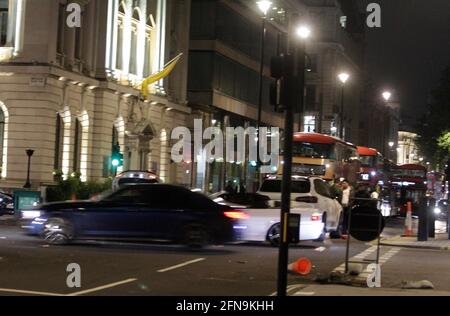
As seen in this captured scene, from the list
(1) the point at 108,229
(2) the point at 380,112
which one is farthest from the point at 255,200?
A: (2) the point at 380,112

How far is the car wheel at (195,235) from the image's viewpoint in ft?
61.9

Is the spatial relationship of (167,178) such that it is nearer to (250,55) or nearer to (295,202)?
(250,55)

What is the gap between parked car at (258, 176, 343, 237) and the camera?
75.6 feet

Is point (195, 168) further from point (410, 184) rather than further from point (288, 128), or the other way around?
point (288, 128)

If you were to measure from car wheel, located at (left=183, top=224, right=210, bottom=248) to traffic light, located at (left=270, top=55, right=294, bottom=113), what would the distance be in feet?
27.0

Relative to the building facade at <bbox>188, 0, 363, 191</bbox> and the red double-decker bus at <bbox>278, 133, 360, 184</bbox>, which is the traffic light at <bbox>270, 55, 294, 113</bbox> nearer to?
the red double-decker bus at <bbox>278, 133, 360, 184</bbox>

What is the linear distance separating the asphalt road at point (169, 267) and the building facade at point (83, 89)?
17921 millimetres

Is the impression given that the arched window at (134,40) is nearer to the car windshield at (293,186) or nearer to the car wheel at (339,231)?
the car wheel at (339,231)

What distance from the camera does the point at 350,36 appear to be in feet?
374

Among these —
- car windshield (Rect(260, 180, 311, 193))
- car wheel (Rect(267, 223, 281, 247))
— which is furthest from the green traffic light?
car wheel (Rect(267, 223, 281, 247))

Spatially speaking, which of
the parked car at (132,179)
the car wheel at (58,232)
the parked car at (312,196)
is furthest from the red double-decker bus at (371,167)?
the car wheel at (58,232)

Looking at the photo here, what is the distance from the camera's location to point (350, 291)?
41.0 feet

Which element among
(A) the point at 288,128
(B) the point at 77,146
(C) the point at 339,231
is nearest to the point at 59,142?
(B) the point at 77,146

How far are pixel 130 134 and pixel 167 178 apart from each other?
820 cm
